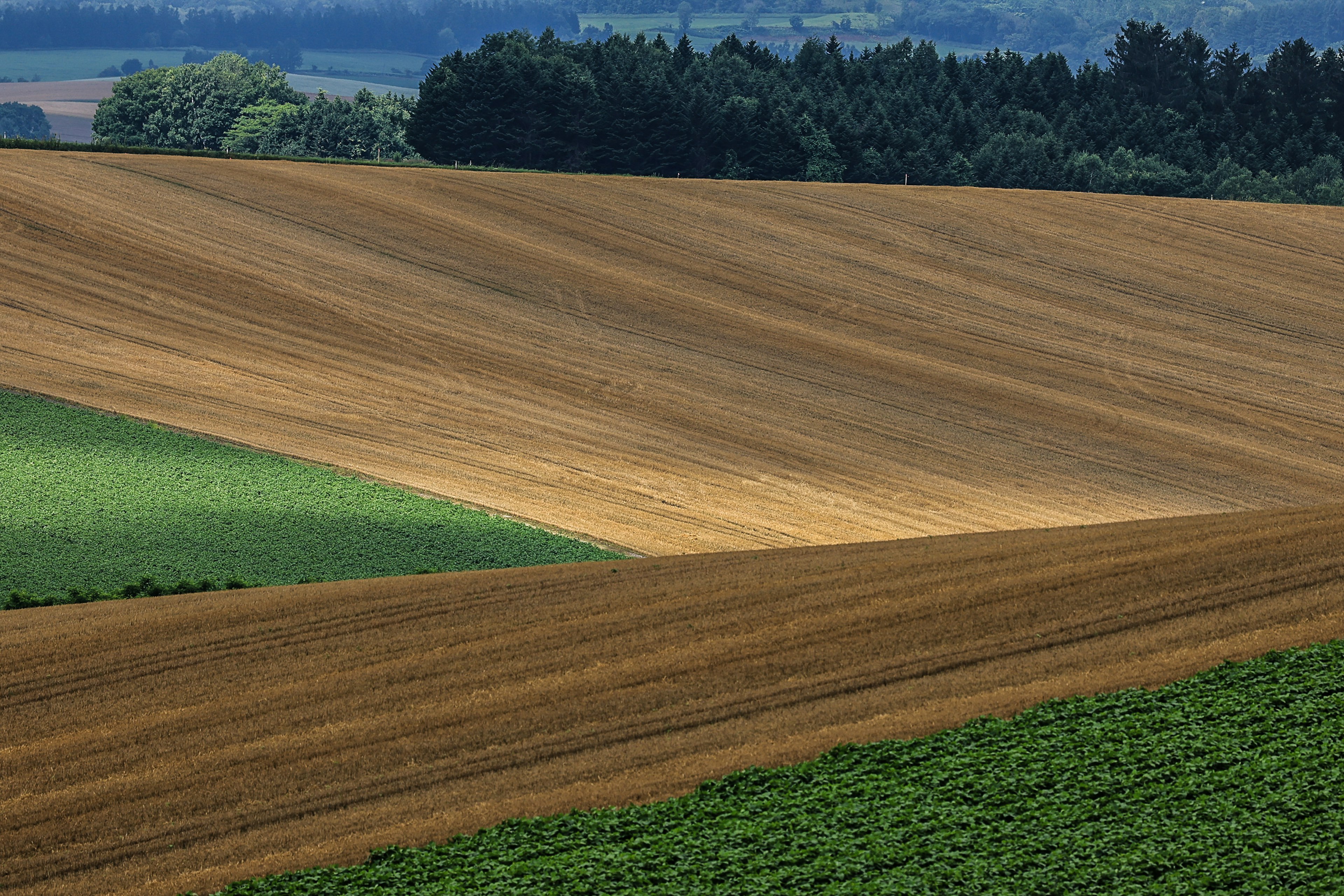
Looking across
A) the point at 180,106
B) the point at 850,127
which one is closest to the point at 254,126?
the point at 180,106

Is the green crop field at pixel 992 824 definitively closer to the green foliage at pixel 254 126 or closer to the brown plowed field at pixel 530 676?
the brown plowed field at pixel 530 676

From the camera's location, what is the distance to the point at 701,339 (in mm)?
35000

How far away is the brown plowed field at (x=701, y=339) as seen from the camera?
89.1 ft

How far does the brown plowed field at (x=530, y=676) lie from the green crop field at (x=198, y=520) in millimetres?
2158

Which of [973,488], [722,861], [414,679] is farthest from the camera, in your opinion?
[973,488]

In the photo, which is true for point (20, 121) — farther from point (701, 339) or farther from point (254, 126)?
point (701, 339)

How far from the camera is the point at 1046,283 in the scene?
132 feet

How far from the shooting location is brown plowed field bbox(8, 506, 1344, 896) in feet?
42.0

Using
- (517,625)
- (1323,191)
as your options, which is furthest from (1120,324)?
(1323,191)

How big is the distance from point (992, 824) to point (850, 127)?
67.2 m

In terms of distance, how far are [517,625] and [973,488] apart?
12.7m

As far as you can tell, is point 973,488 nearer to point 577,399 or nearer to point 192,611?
point 577,399

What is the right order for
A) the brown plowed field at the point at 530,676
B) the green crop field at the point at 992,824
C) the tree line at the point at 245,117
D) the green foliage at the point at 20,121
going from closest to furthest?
1. the green crop field at the point at 992,824
2. the brown plowed field at the point at 530,676
3. the tree line at the point at 245,117
4. the green foliage at the point at 20,121

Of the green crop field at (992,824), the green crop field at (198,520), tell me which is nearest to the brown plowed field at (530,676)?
the green crop field at (992,824)
